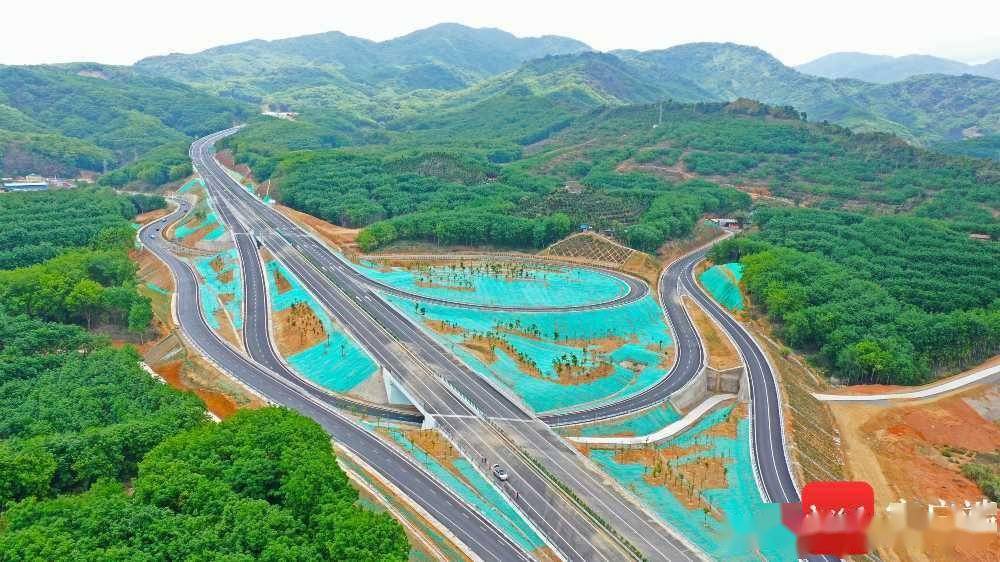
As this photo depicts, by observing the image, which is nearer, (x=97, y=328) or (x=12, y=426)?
(x=12, y=426)

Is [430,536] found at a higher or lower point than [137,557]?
lower

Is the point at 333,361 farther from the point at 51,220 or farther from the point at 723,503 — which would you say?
the point at 51,220

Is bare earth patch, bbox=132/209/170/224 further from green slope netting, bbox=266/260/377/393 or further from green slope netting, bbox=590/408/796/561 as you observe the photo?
green slope netting, bbox=590/408/796/561

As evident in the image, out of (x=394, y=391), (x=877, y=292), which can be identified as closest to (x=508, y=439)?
(x=394, y=391)

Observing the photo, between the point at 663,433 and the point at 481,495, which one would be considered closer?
the point at 481,495

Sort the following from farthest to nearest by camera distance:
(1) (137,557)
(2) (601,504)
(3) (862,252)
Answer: (3) (862,252) < (2) (601,504) < (1) (137,557)

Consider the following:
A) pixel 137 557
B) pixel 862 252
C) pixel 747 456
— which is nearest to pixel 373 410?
pixel 137 557

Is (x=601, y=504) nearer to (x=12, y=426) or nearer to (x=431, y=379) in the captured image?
(x=431, y=379)

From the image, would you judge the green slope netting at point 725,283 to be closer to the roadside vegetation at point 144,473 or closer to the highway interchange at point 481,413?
the highway interchange at point 481,413
